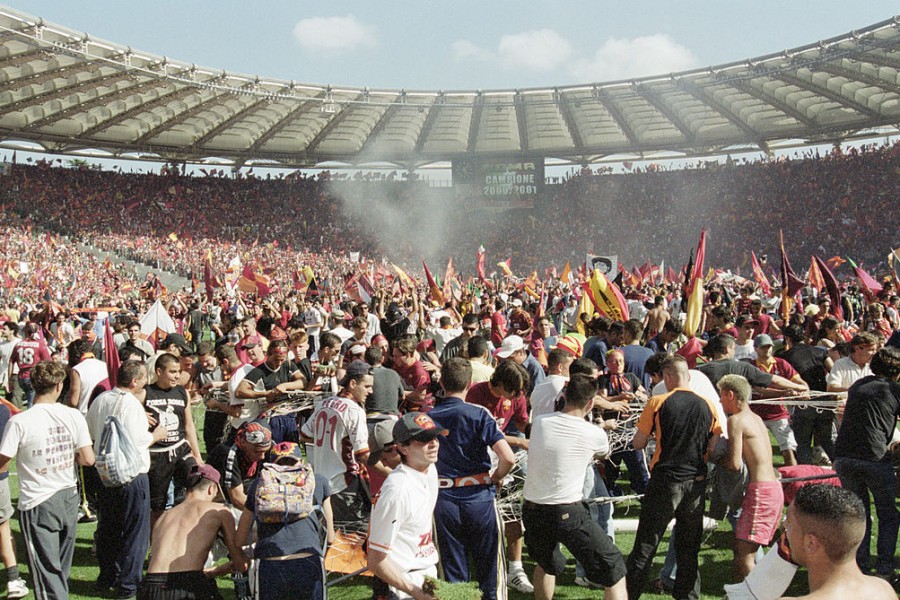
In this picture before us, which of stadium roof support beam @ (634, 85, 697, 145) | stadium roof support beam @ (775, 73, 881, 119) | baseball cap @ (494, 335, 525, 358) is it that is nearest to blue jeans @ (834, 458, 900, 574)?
baseball cap @ (494, 335, 525, 358)

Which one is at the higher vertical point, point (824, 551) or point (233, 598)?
point (824, 551)

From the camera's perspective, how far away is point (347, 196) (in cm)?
4884

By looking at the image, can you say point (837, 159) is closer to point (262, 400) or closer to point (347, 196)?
point (347, 196)

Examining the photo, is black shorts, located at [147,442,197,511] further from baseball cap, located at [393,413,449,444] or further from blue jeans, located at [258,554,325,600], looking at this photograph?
baseball cap, located at [393,413,449,444]

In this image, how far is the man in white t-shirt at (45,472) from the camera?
5062 mm

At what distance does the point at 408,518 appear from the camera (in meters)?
3.74

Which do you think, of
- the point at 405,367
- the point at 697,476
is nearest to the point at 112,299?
the point at 405,367

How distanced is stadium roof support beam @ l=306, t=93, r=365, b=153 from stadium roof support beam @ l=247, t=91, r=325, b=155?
1.67m

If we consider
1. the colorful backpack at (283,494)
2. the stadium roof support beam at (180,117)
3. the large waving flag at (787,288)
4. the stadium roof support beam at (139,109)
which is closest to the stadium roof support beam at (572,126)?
the stadium roof support beam at (180,117)

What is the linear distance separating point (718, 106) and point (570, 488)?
36377 millimetres

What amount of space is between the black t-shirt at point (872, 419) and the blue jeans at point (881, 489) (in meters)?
0.06

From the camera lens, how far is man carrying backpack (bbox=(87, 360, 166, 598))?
220 inches

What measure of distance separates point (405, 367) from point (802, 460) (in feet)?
13.5

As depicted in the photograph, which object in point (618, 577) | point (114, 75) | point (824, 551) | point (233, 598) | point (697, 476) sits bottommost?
point (233, 598)
